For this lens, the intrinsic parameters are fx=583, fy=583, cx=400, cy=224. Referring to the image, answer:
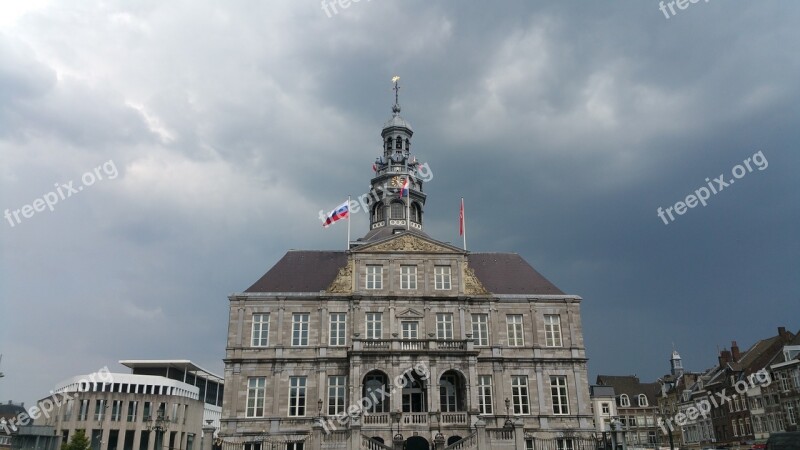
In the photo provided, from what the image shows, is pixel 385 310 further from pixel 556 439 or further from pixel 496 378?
pixel 556 439

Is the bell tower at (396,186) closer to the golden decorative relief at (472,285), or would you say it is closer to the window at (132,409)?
the golden decorative relief at (472,285)

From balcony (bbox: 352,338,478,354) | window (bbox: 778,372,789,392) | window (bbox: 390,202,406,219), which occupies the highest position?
window (bbox: 390,202,406,219)

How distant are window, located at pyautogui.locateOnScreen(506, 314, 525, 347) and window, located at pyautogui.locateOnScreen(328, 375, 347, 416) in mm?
12677

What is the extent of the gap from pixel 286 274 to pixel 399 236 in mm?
9457

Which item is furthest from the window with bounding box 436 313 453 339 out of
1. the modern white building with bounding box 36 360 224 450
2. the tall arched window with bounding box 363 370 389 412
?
the modern white building with bounding box 36 360 224 450

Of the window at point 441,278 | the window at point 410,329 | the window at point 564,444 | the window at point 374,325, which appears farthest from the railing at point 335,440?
the window at point 564,444

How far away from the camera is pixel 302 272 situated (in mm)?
46188

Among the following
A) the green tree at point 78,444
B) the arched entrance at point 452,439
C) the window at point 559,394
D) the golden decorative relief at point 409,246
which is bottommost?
the arched entrance at point 452,439

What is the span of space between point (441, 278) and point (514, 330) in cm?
672

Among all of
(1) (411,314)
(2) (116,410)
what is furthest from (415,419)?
(2) (116,410)

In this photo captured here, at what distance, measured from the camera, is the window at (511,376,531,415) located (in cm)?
4159

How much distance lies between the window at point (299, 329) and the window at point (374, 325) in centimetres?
456

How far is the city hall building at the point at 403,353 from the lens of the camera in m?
39.0

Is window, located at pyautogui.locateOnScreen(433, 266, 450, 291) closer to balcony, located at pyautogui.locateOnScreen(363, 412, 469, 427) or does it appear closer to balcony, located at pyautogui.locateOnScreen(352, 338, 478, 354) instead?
balcony, located at pyautogui.locateOnScreen(352, 338, 478, 354)
